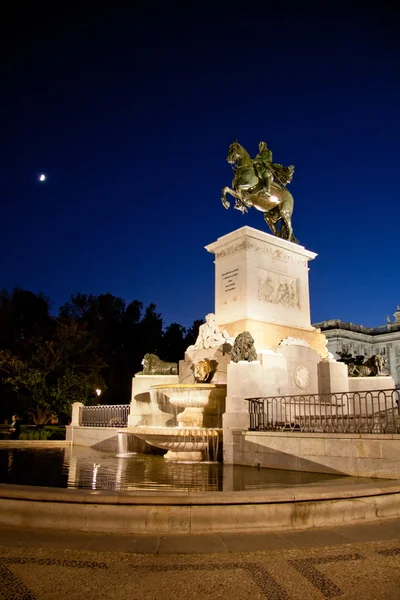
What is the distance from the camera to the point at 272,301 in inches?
769

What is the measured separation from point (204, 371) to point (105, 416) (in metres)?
7.02

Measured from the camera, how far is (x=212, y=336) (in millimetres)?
18062

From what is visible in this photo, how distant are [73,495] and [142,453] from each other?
11.1 m

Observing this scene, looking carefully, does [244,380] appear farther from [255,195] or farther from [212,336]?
[255,195]

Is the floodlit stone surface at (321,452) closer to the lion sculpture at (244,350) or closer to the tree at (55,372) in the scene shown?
the lion sculpture at (244,350)

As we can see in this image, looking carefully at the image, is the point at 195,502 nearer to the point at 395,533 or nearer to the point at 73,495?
the point at 73,495

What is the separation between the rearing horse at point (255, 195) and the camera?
2034cm

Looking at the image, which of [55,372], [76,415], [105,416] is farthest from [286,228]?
[55,372]

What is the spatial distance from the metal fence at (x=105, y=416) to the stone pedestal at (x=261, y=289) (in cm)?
576

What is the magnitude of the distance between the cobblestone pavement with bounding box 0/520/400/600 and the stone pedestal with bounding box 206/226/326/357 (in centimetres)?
1293

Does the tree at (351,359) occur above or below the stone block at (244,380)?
above

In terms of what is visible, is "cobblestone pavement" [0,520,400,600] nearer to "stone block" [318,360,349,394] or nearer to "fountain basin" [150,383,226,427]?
"fountain basin" [150,383,226,427]

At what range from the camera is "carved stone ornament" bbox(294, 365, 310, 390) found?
1748 centimetres

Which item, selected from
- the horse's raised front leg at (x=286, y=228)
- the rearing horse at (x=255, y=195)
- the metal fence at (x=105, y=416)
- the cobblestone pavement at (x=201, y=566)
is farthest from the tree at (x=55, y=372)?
the cobblestone pavement at (x=201, y=566)
